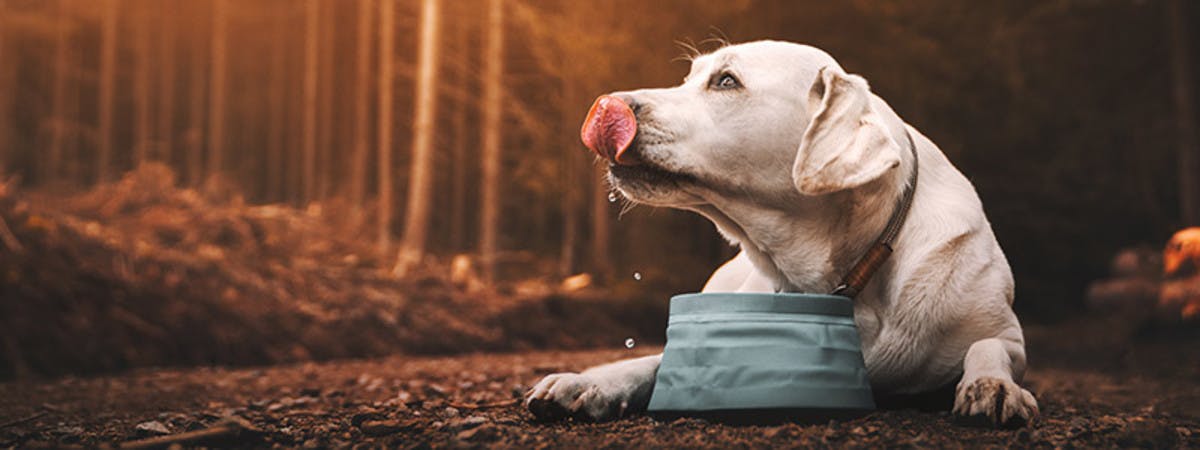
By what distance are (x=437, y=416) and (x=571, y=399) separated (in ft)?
2.01

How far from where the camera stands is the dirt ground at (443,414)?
2381 mm

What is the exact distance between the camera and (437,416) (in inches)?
122

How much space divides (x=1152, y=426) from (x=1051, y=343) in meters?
7.10

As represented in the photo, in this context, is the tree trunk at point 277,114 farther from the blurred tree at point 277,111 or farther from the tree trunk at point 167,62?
the tree trunk at point 167,62

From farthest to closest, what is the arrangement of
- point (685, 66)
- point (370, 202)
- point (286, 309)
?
1. point (370, 202)
2. point (685, 66)
3. point (286, 309)

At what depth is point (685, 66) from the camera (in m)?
10.2

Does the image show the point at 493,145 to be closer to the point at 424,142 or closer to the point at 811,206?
the point at 424,142

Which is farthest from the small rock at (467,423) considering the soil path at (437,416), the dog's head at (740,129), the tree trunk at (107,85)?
the tree trunk at (107,85)

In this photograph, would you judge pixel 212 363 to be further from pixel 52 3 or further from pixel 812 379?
pixel 52 3

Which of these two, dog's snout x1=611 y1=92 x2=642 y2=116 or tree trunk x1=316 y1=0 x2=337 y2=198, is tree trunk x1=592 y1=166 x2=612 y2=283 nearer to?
dog's snout x1=611 y1=92 x2=642 y2=116

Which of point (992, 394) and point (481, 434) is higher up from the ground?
point (992, 394)

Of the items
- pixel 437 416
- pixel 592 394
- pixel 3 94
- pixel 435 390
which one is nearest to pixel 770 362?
pixel 592 394

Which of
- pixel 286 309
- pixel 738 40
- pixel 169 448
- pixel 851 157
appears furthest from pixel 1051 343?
pixel 169 448

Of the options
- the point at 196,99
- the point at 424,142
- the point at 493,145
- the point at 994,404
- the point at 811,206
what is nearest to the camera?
the point at 994,404
